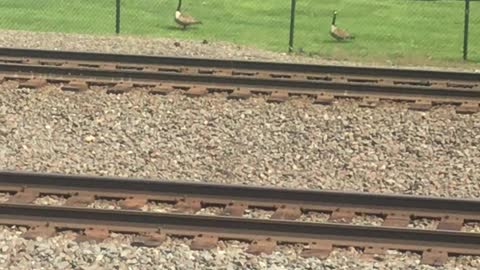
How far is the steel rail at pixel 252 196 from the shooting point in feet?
37.1

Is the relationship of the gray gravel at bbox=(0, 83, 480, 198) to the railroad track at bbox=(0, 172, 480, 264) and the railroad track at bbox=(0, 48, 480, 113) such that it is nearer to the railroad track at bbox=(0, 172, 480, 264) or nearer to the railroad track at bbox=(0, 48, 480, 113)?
the railroad track at bbox=(0, 48, 480, 113)

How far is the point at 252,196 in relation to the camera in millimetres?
11609

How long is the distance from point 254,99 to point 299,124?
55.2 inches

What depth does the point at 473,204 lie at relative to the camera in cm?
1131

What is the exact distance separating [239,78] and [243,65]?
1.48m

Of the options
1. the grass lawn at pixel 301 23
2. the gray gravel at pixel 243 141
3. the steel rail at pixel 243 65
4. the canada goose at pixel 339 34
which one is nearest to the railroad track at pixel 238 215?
the gray gravel at pixel 243 141

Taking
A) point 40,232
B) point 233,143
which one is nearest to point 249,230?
point 40,232

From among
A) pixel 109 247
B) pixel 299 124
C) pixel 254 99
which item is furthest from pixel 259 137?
pixel 109 247

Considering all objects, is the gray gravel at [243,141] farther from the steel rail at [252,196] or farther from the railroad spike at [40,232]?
the railroad spike at [40,232]

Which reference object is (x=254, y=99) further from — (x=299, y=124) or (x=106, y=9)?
(x=106, y=9)

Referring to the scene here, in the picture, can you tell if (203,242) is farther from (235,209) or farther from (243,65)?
(243,65)

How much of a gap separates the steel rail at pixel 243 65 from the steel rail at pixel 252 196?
21.8 feet

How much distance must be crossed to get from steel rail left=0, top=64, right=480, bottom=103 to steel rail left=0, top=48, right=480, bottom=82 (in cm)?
130

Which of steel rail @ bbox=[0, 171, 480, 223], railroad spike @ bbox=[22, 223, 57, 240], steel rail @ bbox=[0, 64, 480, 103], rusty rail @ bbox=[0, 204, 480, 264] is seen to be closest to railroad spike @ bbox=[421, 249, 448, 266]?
rusty rail @ bbox=[0, 204, 480, 264]
